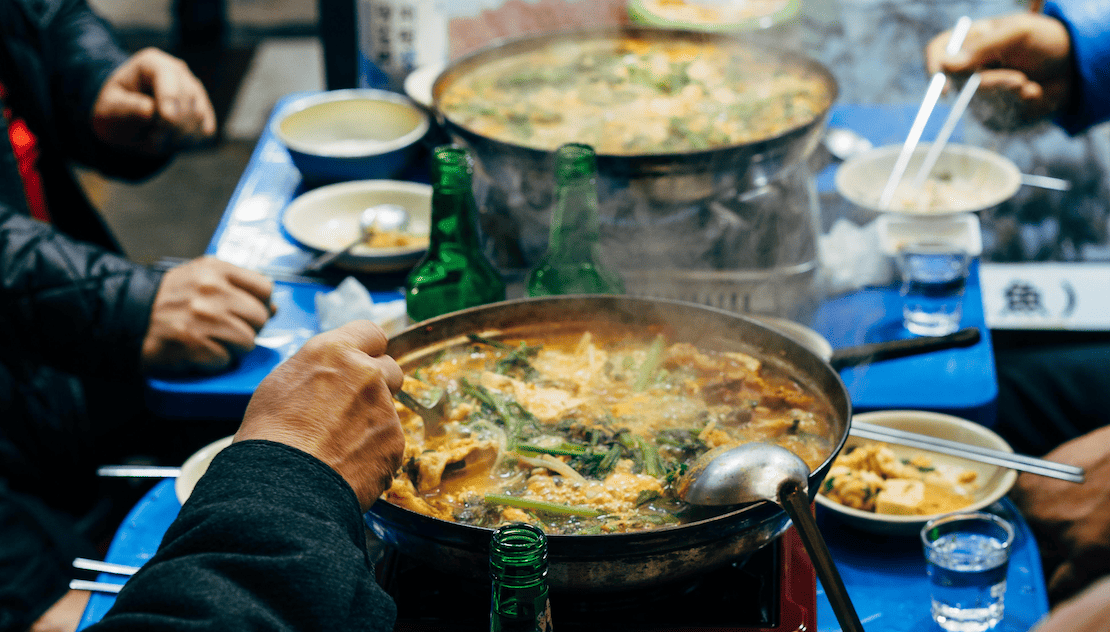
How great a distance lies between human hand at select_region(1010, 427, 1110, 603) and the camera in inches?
78.7

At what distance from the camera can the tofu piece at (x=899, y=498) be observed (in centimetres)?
181

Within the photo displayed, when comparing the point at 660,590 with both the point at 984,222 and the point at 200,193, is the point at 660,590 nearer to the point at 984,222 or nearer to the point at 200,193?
the point at 984,222

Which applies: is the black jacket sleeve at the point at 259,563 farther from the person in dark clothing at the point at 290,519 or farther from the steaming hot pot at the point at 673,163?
the steaming hot pot at the point at 673,163

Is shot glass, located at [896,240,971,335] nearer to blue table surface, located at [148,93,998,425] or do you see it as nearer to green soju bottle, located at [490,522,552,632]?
blue table surface, located at [148,93,998,425]

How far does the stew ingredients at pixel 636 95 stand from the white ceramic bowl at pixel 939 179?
1.38ft

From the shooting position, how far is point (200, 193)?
670 cm

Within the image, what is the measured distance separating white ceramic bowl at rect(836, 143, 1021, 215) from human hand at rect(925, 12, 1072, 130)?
0.55 feet

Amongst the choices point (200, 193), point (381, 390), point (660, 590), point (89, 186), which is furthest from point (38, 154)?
point (89, 186)

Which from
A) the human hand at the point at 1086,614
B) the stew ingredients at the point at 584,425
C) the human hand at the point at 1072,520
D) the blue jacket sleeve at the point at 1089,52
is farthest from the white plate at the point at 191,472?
the blue jacket sleeve at the point at 1089,52

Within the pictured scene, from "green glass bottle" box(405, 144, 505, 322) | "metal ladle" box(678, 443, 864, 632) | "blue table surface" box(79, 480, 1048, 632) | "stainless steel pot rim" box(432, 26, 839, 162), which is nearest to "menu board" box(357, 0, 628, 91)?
"stainless steel pot rim" box(432, 26, 839, 162)

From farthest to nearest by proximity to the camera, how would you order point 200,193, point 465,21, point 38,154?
point 200,193, point 465,21, point 38,154

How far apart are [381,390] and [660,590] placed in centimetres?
53

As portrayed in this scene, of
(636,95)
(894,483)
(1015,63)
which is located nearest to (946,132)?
(1015,63)

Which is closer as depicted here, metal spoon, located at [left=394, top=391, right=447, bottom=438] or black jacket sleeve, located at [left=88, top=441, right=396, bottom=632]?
black jacket sleeve, located at [left=88, top=441, right=396, bottom=632]
